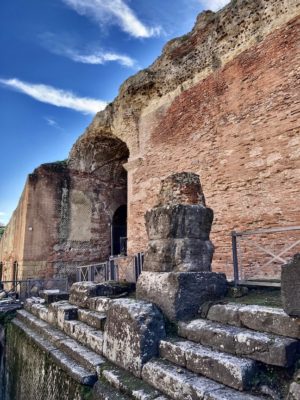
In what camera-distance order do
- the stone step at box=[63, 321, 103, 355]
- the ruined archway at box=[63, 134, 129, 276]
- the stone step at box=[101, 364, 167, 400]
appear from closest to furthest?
the stone step at box=[101, 364, 167, 400], the stone step at box=[63, 321, 103, 355], the ruined archway at box=[63, 134, 129, 276]

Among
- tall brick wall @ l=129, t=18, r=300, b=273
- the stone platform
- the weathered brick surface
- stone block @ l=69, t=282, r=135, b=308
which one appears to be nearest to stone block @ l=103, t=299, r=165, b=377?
the stone platform

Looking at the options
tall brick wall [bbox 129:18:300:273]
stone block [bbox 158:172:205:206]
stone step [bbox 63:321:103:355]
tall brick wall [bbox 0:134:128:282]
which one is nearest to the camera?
stone step [bbox 63:321:103:355]

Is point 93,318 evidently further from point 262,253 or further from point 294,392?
point 262,253

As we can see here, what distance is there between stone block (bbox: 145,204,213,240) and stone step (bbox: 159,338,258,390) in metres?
0.97

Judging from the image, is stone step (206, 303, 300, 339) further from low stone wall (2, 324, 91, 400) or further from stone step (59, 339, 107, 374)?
low stone wall (2, 324, 91, 400)

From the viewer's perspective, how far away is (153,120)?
983 centimetres

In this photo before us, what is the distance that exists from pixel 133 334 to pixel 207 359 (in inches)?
26.9

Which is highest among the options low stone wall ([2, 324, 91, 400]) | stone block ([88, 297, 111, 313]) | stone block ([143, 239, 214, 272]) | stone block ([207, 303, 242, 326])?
stone block ([143, 239, 214, 272])

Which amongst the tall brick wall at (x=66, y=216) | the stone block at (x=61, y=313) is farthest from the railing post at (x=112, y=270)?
the tall brick wall at (x=66, y=216)

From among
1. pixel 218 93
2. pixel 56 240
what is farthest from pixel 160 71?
pixel 56 240

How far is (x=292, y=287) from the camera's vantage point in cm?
186

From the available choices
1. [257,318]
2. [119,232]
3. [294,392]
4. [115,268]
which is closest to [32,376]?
[257,318]

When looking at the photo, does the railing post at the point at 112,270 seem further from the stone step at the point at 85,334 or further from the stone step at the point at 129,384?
the stone step at the point at 129,384

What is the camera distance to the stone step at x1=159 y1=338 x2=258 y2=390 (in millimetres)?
1704
